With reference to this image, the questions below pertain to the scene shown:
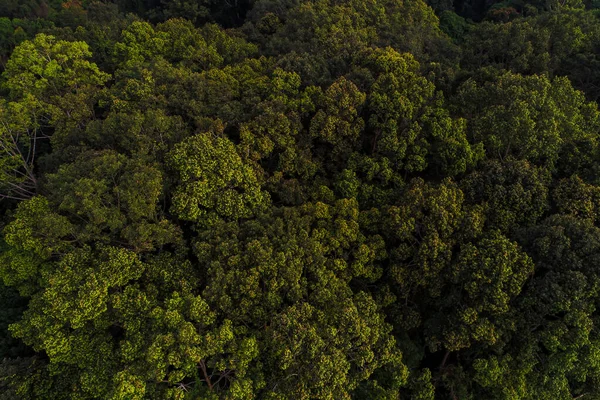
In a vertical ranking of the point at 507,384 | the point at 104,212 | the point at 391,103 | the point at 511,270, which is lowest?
the point at 507,384

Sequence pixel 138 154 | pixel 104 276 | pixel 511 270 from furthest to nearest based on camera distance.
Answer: pixel 138 154 < pixel 511 270 < pixel 104 276

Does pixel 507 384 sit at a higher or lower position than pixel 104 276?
lower

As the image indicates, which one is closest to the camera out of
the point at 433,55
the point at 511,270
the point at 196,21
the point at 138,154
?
the point at 511,270

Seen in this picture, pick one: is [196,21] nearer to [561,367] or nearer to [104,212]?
[104,212]

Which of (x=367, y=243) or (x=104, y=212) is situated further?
(x=367, y=243)

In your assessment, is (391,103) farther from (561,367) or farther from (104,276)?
(104,276)

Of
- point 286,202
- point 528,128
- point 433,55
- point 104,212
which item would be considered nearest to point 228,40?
point 433,55
